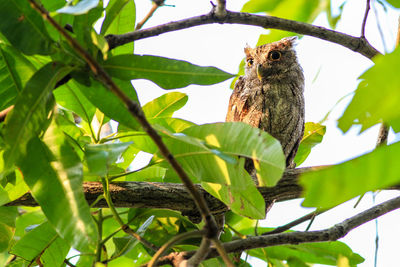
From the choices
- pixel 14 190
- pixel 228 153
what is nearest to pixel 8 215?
pixel 14 190

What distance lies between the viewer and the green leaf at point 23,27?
94 cm

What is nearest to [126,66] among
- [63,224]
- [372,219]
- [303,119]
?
[63,224]

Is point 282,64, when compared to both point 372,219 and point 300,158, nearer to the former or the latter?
point 300,158

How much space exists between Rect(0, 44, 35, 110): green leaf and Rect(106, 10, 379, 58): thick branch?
22 cm

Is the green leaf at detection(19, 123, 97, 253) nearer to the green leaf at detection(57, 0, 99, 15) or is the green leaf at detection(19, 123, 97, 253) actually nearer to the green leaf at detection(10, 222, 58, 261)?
the green leaf at detection(57, 0, 99, 15)

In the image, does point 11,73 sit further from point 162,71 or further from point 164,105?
point 164,105

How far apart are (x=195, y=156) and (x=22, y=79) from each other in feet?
1.55

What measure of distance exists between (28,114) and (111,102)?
0.74 feet

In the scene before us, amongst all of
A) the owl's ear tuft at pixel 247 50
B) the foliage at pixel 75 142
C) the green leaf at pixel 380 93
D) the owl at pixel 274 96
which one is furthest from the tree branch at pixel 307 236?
the owl's ear tuft at pixel 247 50

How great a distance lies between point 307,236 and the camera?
1264mm

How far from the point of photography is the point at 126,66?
3.53 ft

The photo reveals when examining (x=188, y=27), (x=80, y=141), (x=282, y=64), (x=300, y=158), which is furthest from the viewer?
(x=282, y=64)

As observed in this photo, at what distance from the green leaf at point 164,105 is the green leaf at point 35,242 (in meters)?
0.51

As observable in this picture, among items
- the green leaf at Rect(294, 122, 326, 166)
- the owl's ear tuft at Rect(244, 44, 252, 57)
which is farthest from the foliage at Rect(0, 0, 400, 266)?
the owl's ear tuft at Rect(244, 44, 252, 57)
